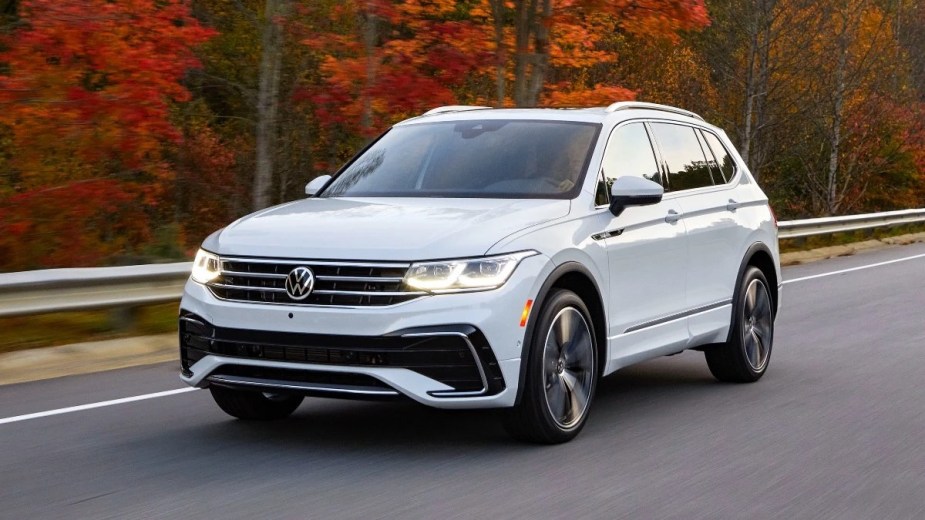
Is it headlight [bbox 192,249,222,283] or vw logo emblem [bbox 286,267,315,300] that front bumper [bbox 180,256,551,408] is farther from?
headlight [bbox 192,249,222,283]

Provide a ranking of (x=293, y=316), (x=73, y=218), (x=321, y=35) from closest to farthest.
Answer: (x=293, y=316) → (x=73, y=218) → (x=321, y=35)

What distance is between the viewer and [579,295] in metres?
7.33

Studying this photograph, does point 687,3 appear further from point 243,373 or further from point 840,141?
point 840,141

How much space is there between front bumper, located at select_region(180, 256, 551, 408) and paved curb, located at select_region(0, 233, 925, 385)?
330 cm

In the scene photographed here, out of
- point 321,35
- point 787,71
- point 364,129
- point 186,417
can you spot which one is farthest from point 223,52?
point 186,417

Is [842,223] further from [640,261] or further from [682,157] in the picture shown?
[640,261]

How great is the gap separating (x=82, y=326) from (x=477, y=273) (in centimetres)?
579

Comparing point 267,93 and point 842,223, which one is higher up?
point 267,93

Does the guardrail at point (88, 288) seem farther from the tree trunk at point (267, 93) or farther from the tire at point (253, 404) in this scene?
the tree trunk at point (267, 93)

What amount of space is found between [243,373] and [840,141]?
113 feet

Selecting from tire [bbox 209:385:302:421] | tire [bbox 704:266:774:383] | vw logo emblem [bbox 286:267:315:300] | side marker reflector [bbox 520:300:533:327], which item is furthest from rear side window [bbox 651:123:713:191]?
vw logo emblem [bbox 286:267:315:300]

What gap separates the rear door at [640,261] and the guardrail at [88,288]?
14.5 ft

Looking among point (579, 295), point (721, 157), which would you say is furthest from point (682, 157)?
point (579, 295)

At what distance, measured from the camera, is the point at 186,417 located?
25.6 ft
